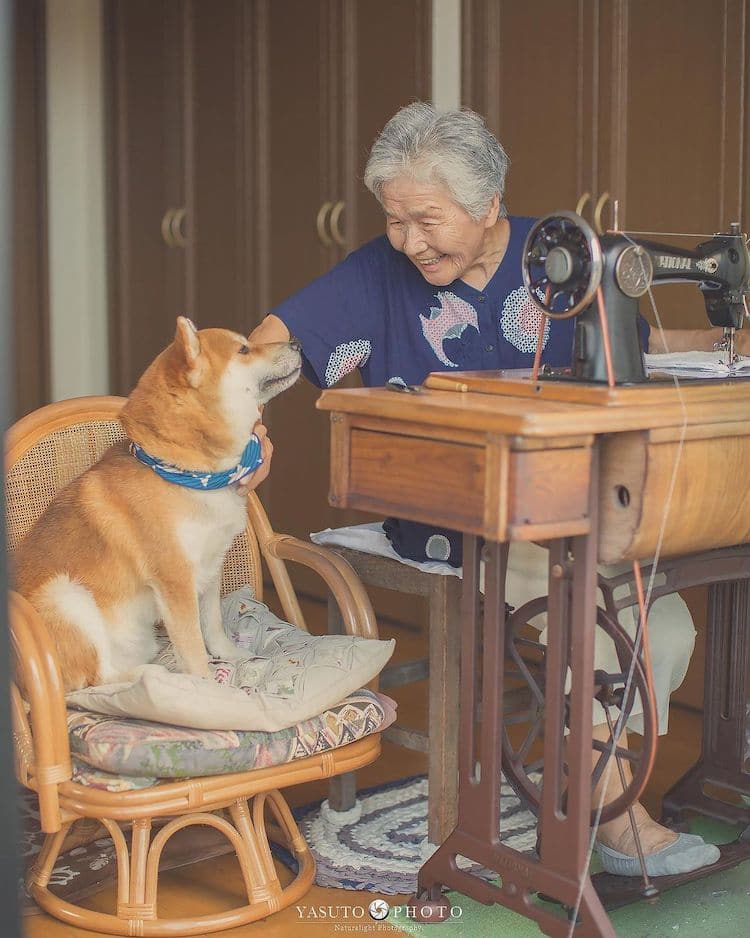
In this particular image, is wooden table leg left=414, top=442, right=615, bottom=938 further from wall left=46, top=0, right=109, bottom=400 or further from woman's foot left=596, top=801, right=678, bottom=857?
wall left=46, top=0, right=109, bottom=400

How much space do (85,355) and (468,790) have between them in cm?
383

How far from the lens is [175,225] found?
4648 millimetres

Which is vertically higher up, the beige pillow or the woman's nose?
the woman's nose

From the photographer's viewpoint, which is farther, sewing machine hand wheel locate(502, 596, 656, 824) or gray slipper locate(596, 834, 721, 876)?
gray slipper locate(596, 834, 721, 876)

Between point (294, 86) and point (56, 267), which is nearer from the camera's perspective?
point (294, 86)

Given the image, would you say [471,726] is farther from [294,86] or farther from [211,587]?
[294,86]

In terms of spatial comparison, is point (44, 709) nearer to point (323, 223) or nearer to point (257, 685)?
point (257, 685)

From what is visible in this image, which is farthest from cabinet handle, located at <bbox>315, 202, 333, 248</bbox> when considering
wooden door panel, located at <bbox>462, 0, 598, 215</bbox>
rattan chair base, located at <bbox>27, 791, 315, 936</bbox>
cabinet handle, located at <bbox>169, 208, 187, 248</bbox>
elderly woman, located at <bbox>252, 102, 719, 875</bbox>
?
rattan chair base, located at <bbox>27, 791, 315, 936</bbox>

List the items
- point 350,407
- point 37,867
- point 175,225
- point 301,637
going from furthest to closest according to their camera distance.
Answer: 1. point 175,225
2. point 301,637
3. point 37,867
4. point 350,407

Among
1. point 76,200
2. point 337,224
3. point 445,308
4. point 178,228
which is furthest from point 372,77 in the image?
point 76,200

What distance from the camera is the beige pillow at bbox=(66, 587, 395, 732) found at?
179cm

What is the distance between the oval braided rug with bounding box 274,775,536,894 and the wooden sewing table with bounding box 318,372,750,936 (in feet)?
0.82

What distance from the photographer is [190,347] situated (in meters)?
1.93

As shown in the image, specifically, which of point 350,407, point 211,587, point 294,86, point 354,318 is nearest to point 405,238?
point 354,318
